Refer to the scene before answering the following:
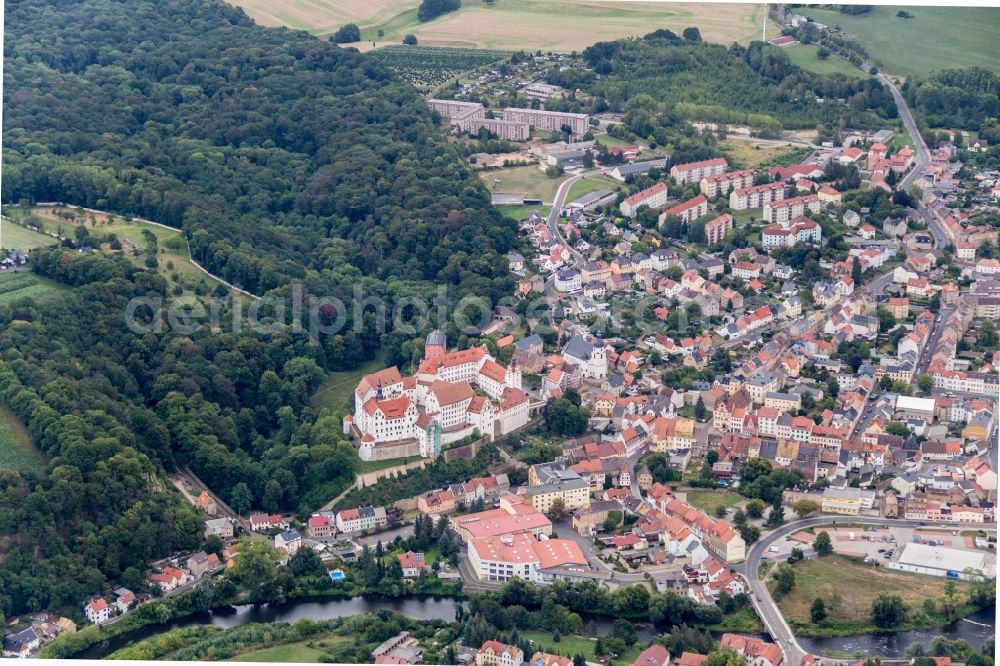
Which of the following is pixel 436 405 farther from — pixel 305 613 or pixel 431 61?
pixel 431 61

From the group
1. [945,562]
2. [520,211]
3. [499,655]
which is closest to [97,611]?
[499,655]

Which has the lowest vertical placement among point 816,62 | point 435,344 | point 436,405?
point 436,405

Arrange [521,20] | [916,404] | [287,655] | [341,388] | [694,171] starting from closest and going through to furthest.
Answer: [287,655]
[916,404]
[341,388]
[694,171]
[521,20]

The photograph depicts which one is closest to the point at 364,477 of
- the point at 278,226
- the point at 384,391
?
the point at 384,391

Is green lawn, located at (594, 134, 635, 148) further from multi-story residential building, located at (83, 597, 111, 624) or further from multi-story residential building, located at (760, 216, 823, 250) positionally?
multi-story residential building, located at (83, 597, 111, 624)

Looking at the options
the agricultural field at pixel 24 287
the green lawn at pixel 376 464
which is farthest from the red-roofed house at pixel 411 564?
the agricultural field at pixel 24 287

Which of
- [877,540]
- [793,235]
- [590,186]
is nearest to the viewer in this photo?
[877,540]

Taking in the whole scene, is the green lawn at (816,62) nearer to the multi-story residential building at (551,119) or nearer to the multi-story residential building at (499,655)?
the multi-story residential building at (551,119)
